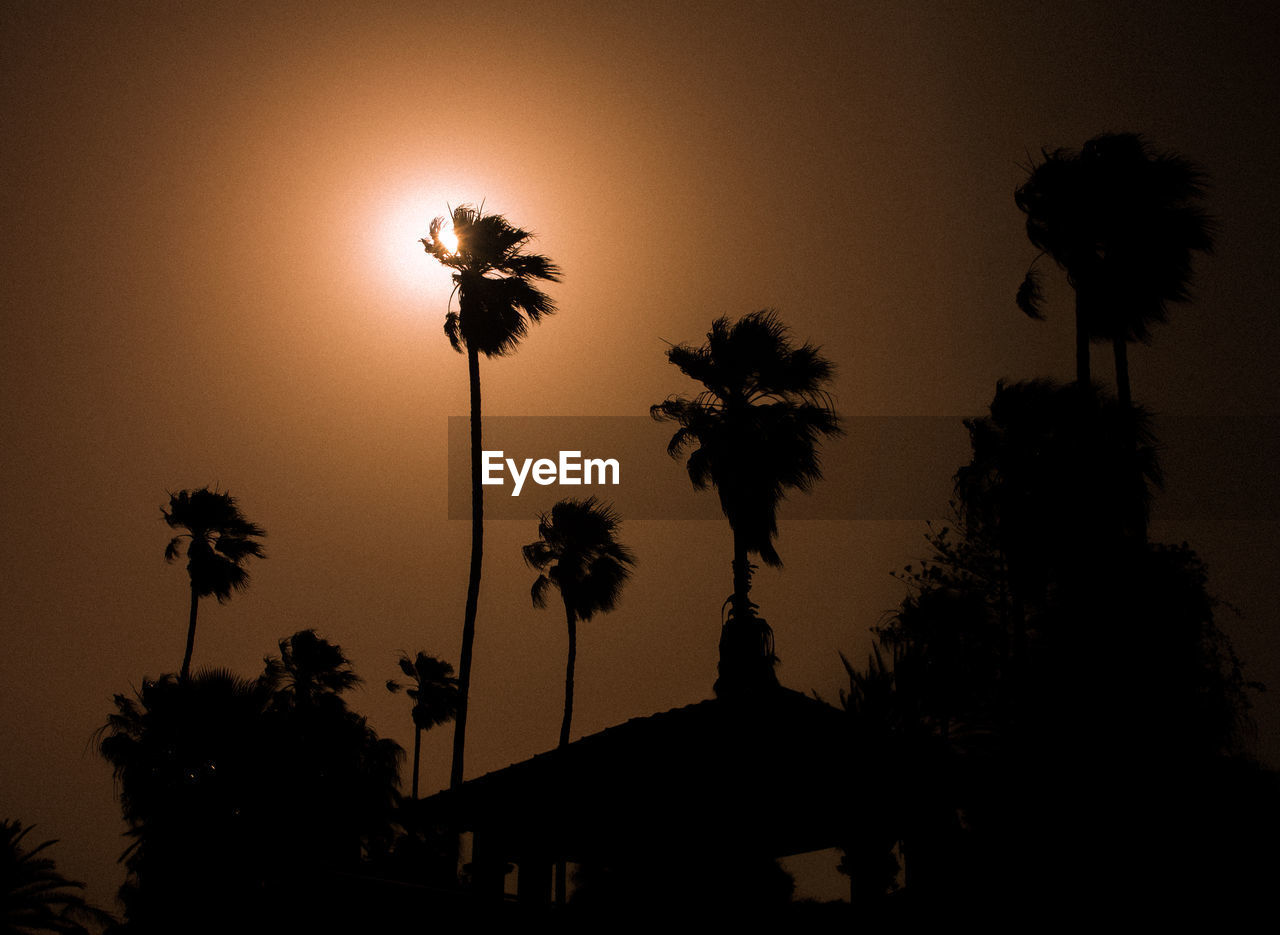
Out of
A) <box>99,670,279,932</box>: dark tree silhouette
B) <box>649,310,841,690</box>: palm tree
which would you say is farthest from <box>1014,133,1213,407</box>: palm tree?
<box>99,670,279,932</box>: dark tree silhouette

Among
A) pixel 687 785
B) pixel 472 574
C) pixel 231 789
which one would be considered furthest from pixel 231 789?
pixel 687 785

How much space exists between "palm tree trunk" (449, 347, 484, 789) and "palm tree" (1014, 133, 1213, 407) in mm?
13892

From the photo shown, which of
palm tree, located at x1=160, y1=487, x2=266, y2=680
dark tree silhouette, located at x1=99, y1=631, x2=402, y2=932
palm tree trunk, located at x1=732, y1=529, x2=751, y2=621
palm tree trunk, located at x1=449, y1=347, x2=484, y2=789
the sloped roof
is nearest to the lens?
the sloped roof

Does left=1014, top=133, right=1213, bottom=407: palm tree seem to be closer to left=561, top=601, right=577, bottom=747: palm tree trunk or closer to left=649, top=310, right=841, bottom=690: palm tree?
left=649, top=310, right=841, bottom=690: palm tree

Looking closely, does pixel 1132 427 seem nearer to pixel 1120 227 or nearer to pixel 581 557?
pixel 1120 227

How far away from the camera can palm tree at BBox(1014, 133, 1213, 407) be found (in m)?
Answer: 20.8

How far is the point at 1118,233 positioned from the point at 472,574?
1659 cm

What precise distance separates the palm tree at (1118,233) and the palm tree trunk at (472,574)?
13.9 m

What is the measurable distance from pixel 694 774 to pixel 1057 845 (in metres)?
9.63

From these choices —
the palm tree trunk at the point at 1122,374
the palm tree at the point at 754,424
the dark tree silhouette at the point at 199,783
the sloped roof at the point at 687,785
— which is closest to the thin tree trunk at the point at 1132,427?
the palm tree trunk at the point at 1122,374

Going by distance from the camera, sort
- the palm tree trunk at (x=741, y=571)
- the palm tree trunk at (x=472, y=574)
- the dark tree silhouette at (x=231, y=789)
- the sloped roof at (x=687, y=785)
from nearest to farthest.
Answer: the sloped roof at (x=687, y=785)
the palm tree trunk at (x=741, y=571)
the dark tree silhouette at (x=231, y=789)
the palm tree trunk at (x=472, y=574)

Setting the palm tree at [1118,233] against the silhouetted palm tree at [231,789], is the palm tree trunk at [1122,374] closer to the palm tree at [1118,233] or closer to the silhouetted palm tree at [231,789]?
the palm tree at [1118,233]

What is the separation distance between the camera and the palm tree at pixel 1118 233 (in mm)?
20828

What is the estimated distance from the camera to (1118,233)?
21094mm
